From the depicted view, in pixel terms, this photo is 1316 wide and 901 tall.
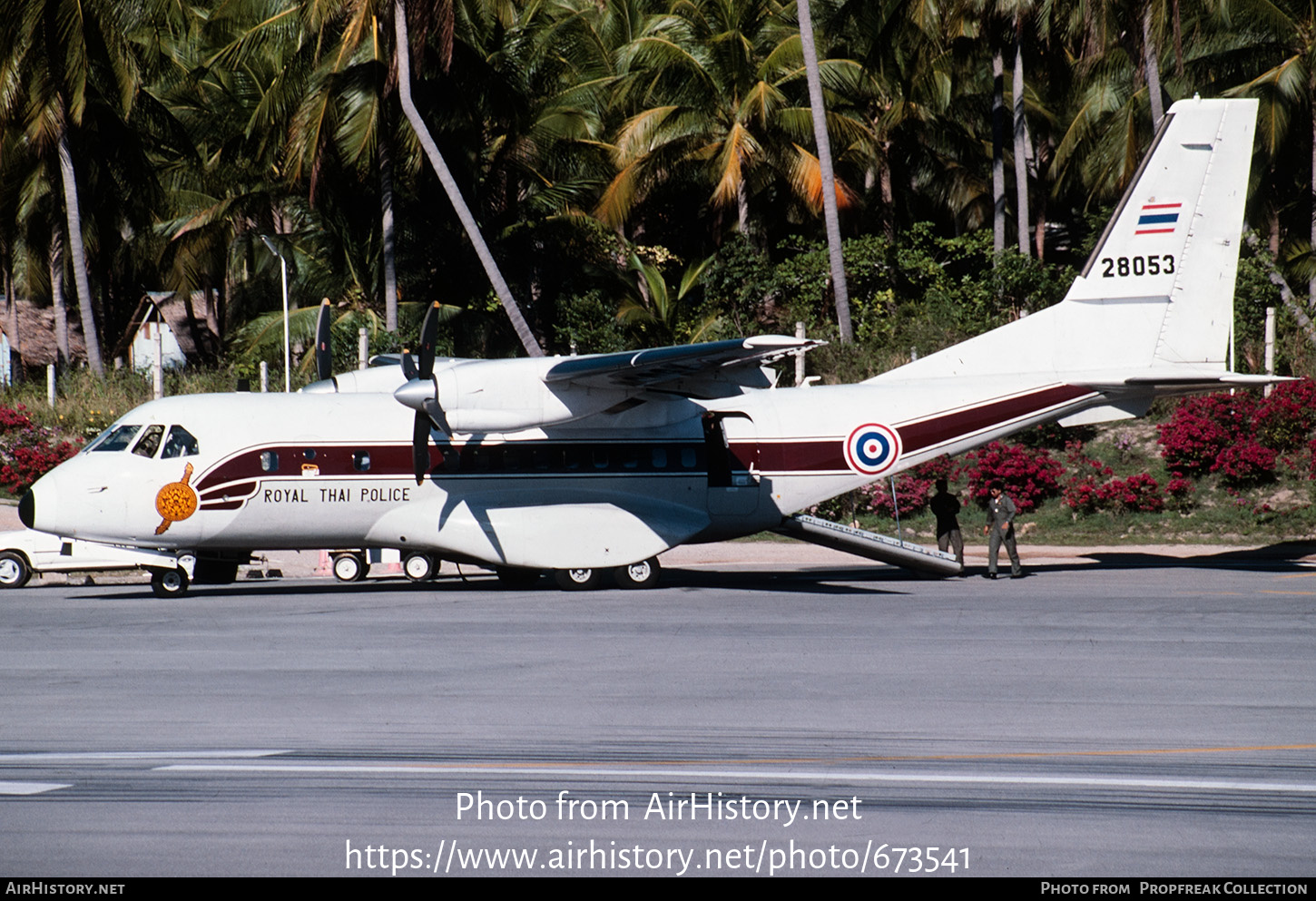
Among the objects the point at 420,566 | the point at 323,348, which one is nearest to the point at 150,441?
the point at 323,348

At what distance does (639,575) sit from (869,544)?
3994 mm

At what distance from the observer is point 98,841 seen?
6586mm

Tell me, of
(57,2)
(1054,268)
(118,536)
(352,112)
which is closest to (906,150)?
(1054,268)

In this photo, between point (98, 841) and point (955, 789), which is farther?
point (955, 789)

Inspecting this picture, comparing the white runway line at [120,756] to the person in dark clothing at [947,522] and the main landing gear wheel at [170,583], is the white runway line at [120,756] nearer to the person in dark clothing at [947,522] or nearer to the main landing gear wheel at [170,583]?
the main landing gear wheel at [170,583]

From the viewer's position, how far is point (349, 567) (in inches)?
907

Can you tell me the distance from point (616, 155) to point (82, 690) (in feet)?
104

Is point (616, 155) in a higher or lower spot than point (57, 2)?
lower

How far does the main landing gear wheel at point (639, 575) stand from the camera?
20.8 metres

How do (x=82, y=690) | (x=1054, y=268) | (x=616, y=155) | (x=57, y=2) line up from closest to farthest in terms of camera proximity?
(x=82, y=690) → (x=57, y=2) → (x=1054, y=268) → (x=616, y=155)

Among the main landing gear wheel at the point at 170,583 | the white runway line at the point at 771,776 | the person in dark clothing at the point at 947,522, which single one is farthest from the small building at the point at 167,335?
the white runway line at the point at 771,776

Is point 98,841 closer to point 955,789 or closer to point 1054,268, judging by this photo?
point 955,789

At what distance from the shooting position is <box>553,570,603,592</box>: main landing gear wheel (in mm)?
20609

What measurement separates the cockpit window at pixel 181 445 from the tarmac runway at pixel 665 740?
2.87 metres
